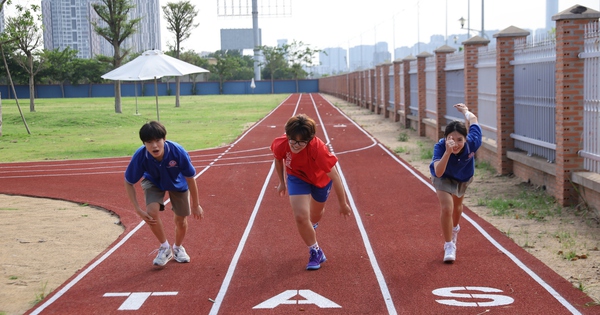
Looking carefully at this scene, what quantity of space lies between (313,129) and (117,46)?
37605mm

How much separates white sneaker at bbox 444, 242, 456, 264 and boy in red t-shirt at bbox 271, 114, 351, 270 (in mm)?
1172

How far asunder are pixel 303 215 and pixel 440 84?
14.9 metres

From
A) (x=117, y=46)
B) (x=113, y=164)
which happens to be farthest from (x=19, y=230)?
(x=117, y=46)

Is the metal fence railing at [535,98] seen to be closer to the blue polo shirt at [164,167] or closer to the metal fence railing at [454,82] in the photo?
the metal fence railing at [454,82]

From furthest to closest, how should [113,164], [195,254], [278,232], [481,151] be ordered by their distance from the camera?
[113,164] < [481,151] < [278,232] < [195,254]

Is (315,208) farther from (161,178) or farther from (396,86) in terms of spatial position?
(396,86)

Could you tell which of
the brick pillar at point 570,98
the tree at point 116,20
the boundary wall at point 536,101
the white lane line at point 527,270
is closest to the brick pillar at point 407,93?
the boundary wall at point 536,101

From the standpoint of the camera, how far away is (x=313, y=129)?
712 centimetres

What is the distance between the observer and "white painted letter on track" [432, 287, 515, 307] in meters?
6.20

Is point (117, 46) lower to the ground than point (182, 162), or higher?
higher

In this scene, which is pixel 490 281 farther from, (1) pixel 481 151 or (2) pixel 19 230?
(1) pixel 481 151

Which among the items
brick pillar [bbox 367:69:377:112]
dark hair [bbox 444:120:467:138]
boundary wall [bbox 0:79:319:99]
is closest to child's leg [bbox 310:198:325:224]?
dark hair [bbox 444:120:467:138]

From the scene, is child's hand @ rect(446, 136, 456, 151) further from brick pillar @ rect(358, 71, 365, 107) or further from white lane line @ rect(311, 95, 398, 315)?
brick pillar @ rect(358, 71, 365, 107)

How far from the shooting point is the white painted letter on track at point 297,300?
20.5 feet
